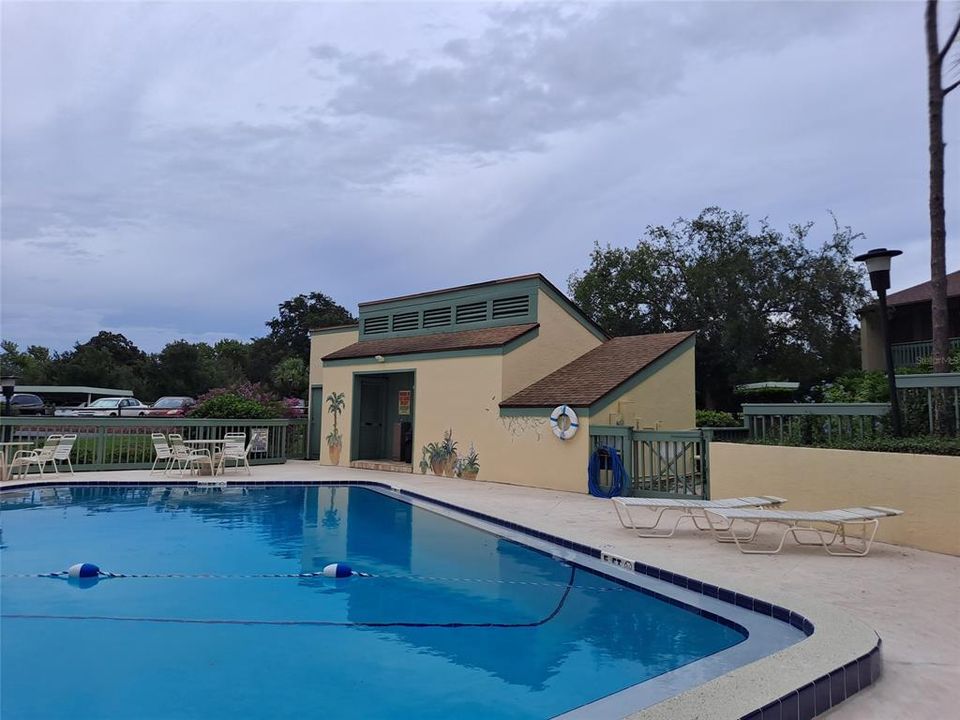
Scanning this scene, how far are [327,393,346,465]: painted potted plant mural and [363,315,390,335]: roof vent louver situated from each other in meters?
2.45

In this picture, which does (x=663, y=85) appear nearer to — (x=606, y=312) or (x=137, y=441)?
(x=137, y=441)

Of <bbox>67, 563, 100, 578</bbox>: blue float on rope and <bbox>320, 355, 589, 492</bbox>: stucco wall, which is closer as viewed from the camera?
<bbox>67, 563, 100, 578</bbox>: blue float on rope

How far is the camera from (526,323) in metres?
16.2

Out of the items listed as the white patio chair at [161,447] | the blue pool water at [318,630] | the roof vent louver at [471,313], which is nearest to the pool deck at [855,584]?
the blue pool water at [318,630]

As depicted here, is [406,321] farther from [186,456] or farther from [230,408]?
[186,456]

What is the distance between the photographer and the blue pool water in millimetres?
4117

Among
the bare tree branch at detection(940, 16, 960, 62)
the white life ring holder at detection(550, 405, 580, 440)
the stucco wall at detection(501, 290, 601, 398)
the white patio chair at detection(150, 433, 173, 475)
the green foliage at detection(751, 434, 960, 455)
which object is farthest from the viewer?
the stucco wall at detection(501, 290, 601, 398)

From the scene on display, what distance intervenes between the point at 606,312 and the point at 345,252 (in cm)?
1609

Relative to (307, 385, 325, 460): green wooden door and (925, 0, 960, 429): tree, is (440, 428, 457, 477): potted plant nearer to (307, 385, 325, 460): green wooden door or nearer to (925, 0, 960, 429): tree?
(307, 385, 325, 460): green wooden door

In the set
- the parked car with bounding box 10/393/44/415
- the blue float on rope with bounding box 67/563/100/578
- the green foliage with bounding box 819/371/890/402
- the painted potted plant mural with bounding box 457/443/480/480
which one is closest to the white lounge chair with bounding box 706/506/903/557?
the green foliage with bounding box 819/371/890/402

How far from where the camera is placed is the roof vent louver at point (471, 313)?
17328mm

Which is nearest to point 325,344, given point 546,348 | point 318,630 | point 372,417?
point 372,417

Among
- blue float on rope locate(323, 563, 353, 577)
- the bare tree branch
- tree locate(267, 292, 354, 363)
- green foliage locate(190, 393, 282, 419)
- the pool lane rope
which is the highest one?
tree locate(267, 292, 354, 363)

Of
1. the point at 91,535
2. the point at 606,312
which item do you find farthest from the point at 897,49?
the point at 606,312
